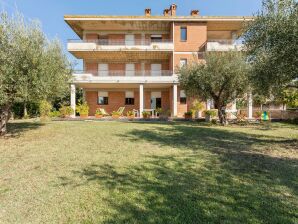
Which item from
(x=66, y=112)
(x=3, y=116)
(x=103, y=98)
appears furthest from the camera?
(x=103, y=98)

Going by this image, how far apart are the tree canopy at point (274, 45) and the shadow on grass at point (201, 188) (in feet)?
11.1

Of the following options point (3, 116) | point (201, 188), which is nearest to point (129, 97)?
point (3, 116)

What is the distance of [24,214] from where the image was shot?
4.09 meters

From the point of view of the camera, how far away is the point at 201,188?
16.8ft

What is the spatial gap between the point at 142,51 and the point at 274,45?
18.4 meters

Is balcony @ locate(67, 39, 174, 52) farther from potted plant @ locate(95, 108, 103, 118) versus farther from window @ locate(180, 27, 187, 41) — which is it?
potted plant @ locate(95, 108, 103, 118)

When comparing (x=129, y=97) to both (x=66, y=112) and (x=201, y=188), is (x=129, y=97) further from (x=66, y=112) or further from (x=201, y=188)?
(x=201, y=188)

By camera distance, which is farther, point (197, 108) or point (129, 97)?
point (129, 97)

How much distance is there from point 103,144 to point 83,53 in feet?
64.2

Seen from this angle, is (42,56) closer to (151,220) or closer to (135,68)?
(151,220)

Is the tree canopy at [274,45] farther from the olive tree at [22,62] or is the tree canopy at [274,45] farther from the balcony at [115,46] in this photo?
the balcony at [115,46]

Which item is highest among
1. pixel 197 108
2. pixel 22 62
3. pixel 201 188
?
pixel 22 62

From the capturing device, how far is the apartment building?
2552cm

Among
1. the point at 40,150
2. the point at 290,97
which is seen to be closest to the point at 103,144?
the point at 40,150
